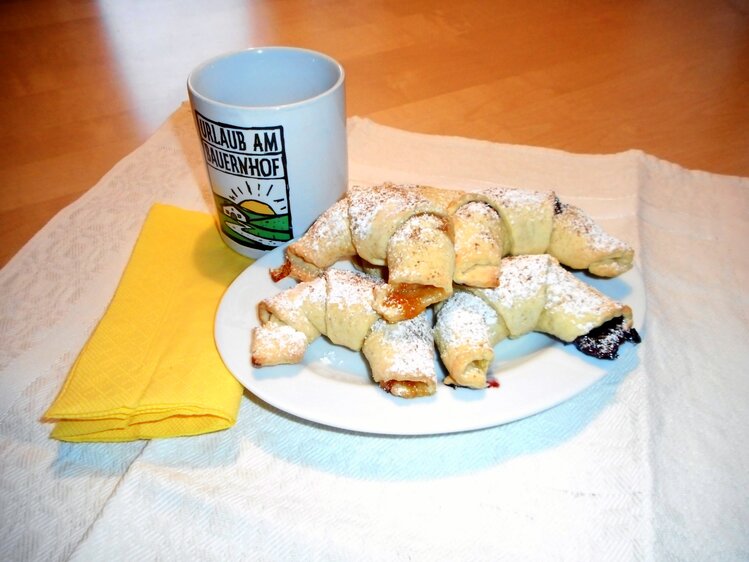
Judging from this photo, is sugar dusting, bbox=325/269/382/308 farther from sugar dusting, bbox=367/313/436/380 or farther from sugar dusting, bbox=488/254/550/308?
sugar dusting, bbox=488/254/550/308

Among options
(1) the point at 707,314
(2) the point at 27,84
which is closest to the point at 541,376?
(1) the point at 707,314

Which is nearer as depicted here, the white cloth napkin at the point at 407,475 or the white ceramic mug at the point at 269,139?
the white cloth napkin at the point at 407,475

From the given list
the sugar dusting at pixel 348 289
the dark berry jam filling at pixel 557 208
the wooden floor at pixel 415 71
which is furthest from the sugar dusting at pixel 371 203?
the wooden floor at pixel 415 71

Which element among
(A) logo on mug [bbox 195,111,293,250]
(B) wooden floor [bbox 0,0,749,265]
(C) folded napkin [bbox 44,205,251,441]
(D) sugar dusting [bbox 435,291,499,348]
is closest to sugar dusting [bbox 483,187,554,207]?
(D) sugar dusting [bbox 435,291,499,348]

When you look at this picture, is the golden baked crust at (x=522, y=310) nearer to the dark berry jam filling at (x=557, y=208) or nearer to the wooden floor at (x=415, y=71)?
the dark berry jam filling at (x=557, y=208)

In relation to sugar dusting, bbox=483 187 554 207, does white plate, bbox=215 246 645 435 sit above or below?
below

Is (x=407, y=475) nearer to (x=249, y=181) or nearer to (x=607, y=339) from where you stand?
(x=607, y=339)

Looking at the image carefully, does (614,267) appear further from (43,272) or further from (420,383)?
(43,272)
